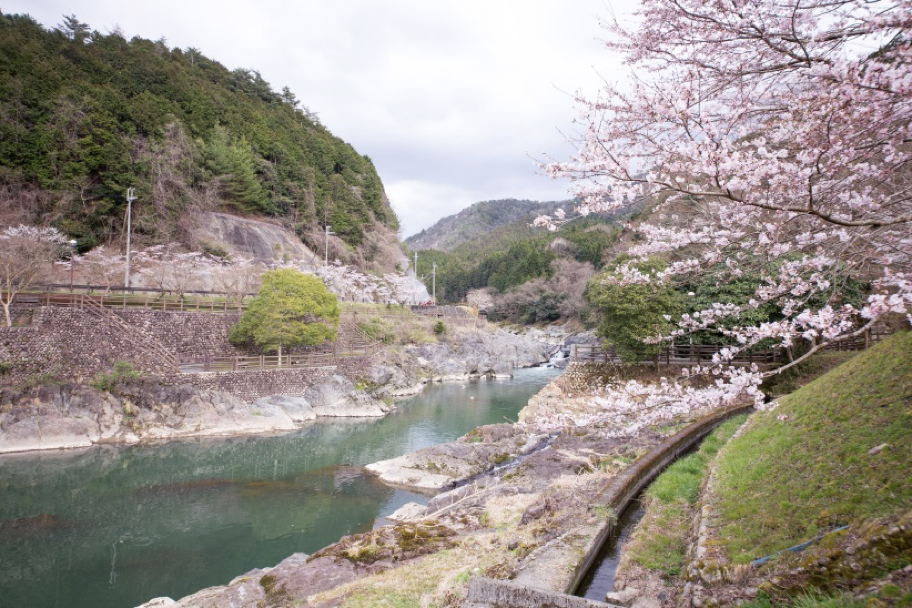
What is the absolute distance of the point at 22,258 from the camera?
64.6 ft

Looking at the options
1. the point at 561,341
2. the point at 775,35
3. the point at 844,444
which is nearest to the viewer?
the point at 775,35

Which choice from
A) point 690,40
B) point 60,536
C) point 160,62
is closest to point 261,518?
point 60,536

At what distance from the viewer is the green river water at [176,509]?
27.7 feet

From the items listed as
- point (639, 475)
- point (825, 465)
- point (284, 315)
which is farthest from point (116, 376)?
point (825, 465)

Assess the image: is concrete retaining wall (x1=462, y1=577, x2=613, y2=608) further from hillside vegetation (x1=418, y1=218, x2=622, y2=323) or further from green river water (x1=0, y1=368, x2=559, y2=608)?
hillside vegetation (x1=418, y1=218, x2=622, y2=323)

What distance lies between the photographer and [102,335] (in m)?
18.8

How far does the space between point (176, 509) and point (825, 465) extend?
13.1 metres

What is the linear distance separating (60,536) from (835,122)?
1442cm

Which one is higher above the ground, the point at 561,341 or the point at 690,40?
the point at 690,40

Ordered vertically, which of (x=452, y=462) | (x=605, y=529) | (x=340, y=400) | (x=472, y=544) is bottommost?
(x=452, y=462)

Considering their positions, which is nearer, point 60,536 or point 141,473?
point 60,536

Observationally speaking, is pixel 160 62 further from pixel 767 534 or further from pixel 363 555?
pixel 767 534

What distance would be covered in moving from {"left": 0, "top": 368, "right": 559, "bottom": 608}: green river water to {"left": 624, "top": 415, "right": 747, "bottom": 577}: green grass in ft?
20.9

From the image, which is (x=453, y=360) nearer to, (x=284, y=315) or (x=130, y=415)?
(x=284, y=315)
